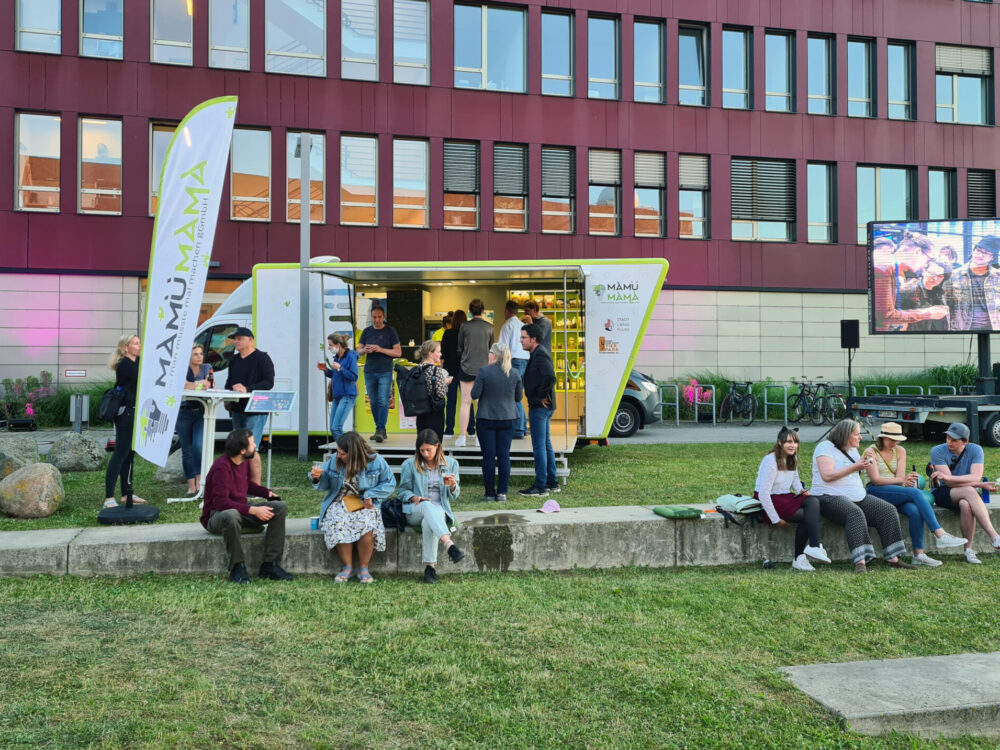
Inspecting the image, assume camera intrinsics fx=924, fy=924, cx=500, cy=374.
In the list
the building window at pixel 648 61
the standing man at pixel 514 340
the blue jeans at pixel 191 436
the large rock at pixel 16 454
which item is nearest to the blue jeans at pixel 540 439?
the standing man at pixel 514 340

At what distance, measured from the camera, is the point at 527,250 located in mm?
22891

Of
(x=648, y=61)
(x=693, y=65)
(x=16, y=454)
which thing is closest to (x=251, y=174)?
(x=648, y=61)

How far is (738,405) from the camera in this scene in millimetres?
21828

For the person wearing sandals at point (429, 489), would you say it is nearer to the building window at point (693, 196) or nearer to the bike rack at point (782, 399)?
the bike rack at point (782, 399)

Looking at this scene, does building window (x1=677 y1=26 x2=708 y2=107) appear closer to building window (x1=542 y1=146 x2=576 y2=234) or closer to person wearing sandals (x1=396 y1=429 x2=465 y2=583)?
building window (x1=542 y1=146 x2=576 y2=234)

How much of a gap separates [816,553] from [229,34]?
62.1ft

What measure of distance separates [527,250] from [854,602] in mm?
17269

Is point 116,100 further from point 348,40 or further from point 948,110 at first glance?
point 948,110

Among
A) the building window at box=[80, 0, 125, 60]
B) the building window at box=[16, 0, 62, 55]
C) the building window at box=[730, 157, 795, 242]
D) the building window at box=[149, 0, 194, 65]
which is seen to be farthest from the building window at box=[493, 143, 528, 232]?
the building window at box=[16, 0, 62, 55]

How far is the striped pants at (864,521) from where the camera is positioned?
755 centimetres

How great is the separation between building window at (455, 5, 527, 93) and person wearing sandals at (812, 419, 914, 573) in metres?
17.1

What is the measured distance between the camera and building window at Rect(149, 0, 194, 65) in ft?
68.7

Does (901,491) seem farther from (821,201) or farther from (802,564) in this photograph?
(821,201)

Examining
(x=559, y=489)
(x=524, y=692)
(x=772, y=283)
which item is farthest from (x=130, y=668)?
(x=772, y=283)
